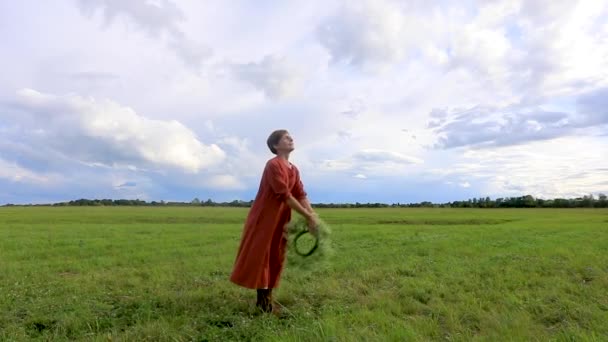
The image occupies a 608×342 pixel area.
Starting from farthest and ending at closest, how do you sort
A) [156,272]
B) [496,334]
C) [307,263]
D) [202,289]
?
1. [156,272]
2. [202,289]
3. [307,263]
4. [496,334]

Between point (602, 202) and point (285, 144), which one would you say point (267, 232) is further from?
point (602, 202)

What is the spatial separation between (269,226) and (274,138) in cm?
107

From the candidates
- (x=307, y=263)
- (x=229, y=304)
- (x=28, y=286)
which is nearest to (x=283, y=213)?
(x=307, y=263)

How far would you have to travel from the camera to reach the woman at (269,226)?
5480mm

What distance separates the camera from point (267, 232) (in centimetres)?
563

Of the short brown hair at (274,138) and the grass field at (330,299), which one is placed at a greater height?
the short brown hair at (274,138)

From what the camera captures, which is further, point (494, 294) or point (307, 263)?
point (494, 294)

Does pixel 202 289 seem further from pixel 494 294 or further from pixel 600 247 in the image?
A: pixel 600 247

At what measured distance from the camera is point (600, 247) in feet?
39.6

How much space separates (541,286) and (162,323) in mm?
5482

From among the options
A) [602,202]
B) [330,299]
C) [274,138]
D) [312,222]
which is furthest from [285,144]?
[602,202]

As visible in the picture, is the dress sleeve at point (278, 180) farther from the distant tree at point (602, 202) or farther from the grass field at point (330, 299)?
the distant tree at point (602, 202)

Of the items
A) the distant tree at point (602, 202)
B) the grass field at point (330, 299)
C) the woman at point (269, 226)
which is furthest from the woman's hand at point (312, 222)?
the distant tree at point (602, 202)

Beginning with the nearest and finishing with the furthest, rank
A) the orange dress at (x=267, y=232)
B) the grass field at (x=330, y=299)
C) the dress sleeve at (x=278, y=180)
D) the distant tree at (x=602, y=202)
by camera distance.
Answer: the grass field at (x=330, y=299) < the dress sleeve at (x=278, y=180) < the orange dress at (x=267, y=232) < the distant tree at (x=602, y=202)
